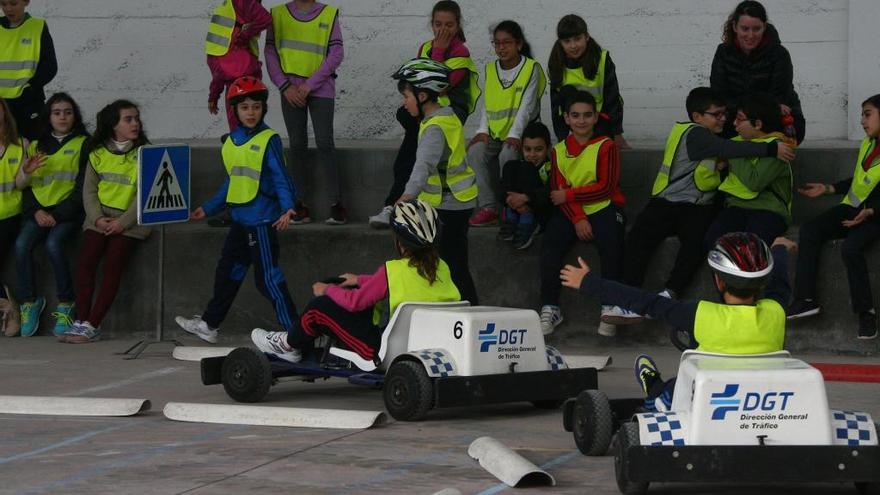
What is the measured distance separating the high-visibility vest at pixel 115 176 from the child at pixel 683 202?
13.1 feet

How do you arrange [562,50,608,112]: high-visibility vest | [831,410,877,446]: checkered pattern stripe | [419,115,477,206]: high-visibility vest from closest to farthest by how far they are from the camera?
[831,410,877,446]: checkered pattern stripe, [419,115,477,206]: high-visibility vest, [562,50,608,112]: high-visibility vest

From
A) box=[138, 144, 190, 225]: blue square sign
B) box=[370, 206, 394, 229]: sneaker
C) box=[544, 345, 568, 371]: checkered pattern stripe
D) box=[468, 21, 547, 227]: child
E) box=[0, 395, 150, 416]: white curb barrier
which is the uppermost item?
box=[468, 21, 547, 227]: child

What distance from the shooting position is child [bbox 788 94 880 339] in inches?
464

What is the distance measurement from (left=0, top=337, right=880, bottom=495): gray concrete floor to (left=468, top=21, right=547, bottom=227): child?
277 cm

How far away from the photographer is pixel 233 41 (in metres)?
13.5

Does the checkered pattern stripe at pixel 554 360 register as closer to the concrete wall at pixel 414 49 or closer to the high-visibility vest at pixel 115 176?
the high-visibility vest at pixel 115 176

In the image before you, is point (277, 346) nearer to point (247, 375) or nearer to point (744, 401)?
point (247, 375)

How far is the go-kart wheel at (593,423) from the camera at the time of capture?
7.72 metres

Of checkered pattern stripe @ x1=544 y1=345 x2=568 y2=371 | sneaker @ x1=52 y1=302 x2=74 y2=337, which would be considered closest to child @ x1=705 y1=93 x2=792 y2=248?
checkered pattern stripe @ x1=544 y1=345 x2=568 y2=371

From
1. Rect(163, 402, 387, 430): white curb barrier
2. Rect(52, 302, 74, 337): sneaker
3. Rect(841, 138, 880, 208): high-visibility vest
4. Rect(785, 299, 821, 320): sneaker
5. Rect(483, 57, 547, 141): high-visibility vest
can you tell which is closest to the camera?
Rect(163, 402, 387, 430): white curb barrier

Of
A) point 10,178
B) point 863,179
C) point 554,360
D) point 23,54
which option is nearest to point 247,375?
point 554,360

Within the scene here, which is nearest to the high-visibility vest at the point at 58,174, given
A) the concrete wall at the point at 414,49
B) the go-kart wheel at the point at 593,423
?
the concrete wall at the point at 414,49

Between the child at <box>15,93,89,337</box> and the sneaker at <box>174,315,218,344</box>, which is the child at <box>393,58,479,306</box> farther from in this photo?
the child at <box>15,93,89,337</box>

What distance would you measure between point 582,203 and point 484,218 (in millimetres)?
1154
